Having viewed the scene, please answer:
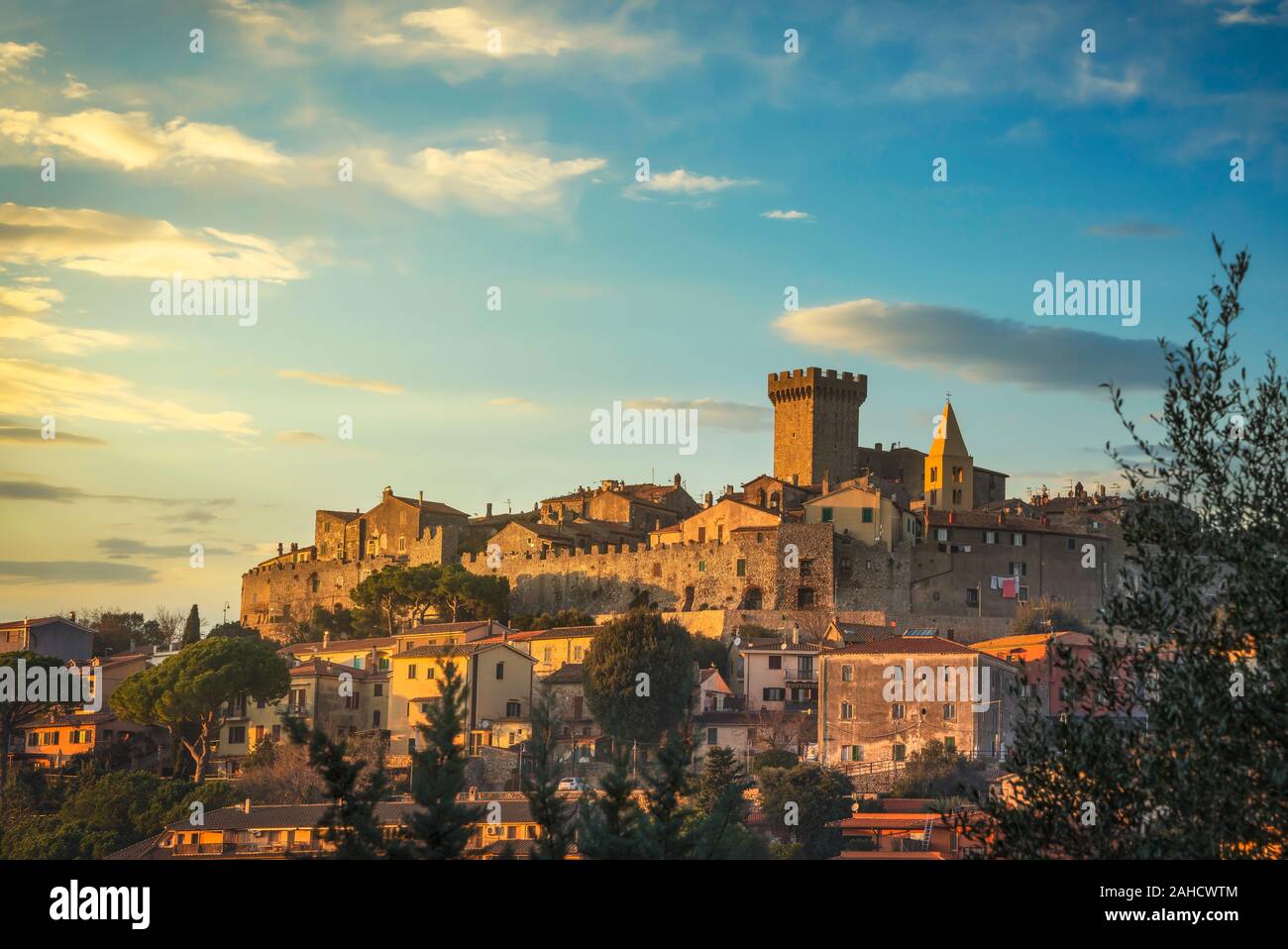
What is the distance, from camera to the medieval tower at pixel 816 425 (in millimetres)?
77875

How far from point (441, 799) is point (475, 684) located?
40601 millimetres

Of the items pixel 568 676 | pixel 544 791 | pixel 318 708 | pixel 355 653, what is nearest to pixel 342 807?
pixel 544 791

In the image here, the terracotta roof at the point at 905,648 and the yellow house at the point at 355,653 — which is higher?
the terracotta roof at the point at 905,648

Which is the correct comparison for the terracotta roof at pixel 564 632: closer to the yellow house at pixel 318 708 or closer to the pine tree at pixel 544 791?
the yellow house at pixel 318 708

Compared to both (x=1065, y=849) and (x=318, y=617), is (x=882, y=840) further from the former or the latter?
(x=318, y=617)

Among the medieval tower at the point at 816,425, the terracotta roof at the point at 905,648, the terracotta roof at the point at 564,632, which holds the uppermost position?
the medieval tower at the point at 816,425

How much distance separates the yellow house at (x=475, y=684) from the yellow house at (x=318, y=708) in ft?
4.20

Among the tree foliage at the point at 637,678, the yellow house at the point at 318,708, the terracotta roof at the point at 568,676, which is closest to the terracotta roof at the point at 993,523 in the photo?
the tree foliage at the point at 637,678

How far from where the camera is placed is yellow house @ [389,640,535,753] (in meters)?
53.5

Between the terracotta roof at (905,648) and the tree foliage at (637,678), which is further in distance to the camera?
the tree foliage at (637,678)

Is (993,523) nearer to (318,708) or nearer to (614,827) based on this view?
(318,708)

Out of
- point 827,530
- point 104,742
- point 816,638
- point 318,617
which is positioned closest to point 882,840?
point 816,638

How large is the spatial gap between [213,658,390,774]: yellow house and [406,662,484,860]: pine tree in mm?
40665

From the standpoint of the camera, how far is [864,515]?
6322 cm
